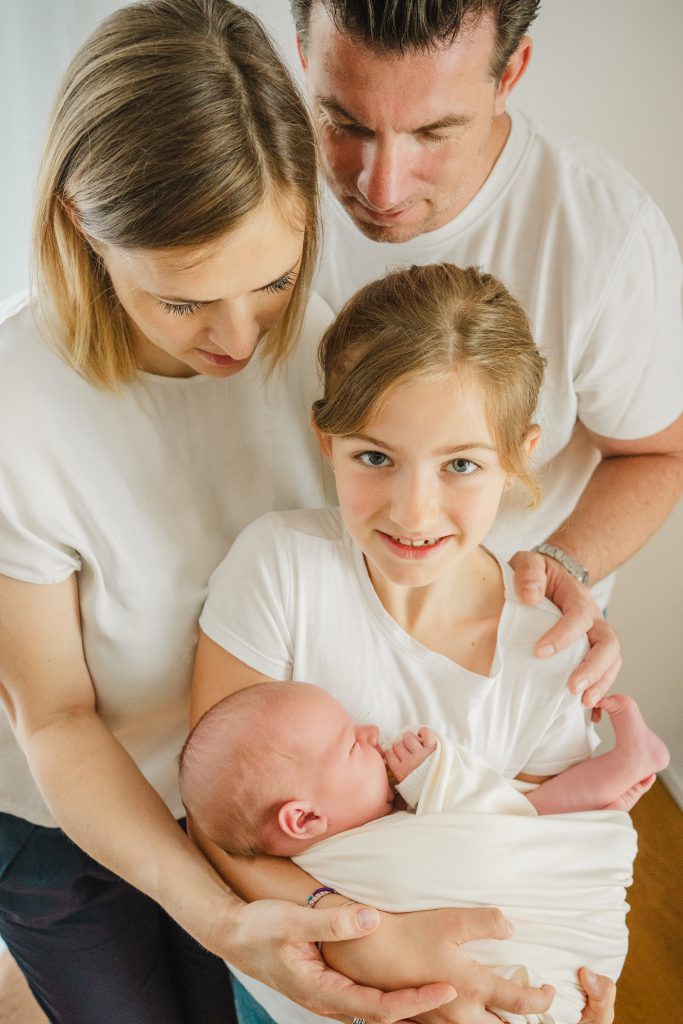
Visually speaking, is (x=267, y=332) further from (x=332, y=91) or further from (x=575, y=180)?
(x=575, y=180)

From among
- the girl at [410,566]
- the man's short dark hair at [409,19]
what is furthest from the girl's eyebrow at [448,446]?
the man's short dark hair at [409,19]

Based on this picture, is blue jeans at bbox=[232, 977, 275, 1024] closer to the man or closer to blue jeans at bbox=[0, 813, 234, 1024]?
blue jeans at bbox=[0, 813, 234, 1024]

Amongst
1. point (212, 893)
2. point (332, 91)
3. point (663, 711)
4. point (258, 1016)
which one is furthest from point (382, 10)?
point (663, 711)

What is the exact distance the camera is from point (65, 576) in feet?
4.57

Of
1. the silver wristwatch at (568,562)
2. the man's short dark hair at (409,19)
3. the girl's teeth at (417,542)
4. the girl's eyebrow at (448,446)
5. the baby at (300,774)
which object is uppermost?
the man's short dark hair at (409,19)

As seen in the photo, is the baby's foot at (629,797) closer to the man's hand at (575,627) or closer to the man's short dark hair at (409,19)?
the man's hand at (575,627)

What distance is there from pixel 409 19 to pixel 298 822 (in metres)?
1.14

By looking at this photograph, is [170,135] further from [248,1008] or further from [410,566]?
[248,1008]

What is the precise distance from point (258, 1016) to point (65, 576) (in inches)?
29.8

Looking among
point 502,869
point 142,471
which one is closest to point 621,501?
point 502,869

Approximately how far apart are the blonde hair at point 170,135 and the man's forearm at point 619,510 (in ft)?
2.82

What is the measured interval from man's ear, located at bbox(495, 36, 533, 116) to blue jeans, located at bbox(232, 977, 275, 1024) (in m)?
1.48

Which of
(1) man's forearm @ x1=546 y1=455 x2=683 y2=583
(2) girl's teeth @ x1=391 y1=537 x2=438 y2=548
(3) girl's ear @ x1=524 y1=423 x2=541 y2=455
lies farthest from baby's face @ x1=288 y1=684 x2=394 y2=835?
(1) man's forearm @ x1=546 y1=455 x2=683 y2=583

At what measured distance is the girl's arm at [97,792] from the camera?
123cm
